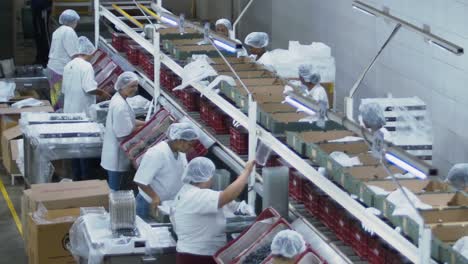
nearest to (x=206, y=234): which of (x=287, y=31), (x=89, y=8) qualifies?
(x=287, y=31)

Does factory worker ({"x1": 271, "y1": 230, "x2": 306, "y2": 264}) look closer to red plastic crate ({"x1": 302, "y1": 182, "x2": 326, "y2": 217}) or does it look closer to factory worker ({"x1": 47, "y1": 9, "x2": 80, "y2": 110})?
red plastic crate ({"x1": 302, "y1": 182, "x2": 326, "y2": 217})

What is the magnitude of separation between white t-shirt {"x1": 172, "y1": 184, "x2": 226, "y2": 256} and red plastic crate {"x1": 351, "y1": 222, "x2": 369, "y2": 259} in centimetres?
100

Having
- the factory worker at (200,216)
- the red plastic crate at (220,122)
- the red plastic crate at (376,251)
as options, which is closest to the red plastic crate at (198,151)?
the red plastic crate at (220,122)

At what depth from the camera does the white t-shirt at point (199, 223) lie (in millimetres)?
6492

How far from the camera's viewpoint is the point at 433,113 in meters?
9.78

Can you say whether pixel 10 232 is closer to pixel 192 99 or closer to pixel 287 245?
pixel 192 99

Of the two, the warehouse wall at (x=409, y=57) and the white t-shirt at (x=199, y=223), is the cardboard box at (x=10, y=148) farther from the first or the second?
the white t-shirt at (x=199, y=223)

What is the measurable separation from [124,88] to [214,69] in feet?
2.87

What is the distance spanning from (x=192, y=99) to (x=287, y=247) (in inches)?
137

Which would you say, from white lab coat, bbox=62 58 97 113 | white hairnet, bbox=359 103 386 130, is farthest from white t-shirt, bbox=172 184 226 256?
white lab coat, bbox=62 58 97 113

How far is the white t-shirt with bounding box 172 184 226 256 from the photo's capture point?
21.3 feet

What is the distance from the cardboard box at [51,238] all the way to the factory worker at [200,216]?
1647mm

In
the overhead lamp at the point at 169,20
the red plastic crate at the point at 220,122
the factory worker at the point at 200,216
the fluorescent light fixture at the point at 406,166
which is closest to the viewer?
the fluorescent light fixture at the point at 406,166

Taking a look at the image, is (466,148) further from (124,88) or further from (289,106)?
(124,88)
